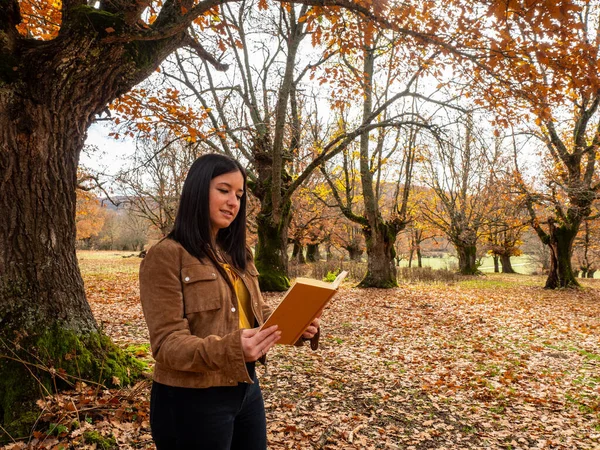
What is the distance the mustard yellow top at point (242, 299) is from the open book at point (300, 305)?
0.33m

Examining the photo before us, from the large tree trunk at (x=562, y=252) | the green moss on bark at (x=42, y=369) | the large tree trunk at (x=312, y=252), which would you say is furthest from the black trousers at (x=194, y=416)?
the large tree trunk at (x=312, y=252)


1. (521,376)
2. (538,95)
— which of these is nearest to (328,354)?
(521,376)

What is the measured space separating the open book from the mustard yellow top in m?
0.33

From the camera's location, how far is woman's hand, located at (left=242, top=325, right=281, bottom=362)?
145cm

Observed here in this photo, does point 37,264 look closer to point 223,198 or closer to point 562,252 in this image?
point 223,198

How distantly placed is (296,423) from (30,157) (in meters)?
3.67

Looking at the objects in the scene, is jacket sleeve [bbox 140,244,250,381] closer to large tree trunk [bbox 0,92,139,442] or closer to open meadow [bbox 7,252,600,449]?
open meadow [bbox 7,252,600,449]

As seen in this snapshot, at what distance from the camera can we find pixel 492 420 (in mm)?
4168

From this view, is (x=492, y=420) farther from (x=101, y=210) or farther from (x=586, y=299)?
(x=101, y=210)

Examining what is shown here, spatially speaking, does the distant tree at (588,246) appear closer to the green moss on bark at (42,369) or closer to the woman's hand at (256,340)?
the green moss on bark at (42,369)

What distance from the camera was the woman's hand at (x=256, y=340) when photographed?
1.45 meters

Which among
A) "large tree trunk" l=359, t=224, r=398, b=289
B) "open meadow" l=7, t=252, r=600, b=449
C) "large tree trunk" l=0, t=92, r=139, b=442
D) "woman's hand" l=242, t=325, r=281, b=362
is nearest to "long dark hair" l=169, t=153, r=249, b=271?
"woman's hand" l=242, t=325, r=281, b=362

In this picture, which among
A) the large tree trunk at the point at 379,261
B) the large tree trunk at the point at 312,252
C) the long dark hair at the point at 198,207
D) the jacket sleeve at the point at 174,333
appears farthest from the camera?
the large tree trunk at the point at 312,252

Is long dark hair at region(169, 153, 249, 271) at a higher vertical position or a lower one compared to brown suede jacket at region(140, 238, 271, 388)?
higher
